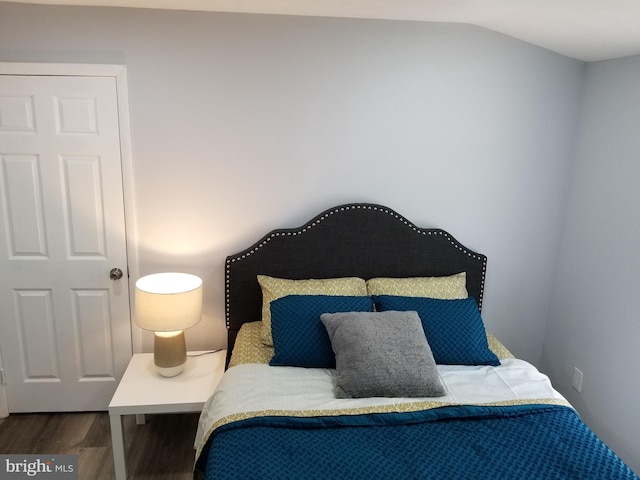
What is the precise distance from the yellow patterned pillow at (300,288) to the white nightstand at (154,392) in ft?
1.21

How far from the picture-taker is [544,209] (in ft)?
9.27

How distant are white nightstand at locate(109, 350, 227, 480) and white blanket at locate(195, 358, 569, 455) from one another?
18 cm

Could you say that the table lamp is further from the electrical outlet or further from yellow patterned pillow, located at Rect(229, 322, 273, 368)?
the electrical outlet

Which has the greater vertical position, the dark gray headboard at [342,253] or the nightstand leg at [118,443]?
the dark gray headboard at [342,253]

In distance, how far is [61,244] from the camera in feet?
8.41

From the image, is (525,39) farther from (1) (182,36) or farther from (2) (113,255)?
(2) (113,255)

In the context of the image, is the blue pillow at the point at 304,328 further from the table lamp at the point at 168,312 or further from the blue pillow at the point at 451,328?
the table lamp at the point at 168,312

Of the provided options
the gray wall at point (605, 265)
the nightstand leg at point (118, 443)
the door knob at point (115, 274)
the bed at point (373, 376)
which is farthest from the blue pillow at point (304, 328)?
the gray wall at point (605, 265)

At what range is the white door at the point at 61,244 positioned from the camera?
2.42m

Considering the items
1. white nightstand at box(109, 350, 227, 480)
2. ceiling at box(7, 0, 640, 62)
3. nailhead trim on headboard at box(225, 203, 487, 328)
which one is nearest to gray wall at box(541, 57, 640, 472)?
ceiling at box(7, 0, 640, 62)

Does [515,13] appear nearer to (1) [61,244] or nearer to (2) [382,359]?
(2) [382,359]

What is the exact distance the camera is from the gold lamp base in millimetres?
2342

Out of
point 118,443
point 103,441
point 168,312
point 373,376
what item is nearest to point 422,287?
point 373,376

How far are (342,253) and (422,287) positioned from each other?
477 millimetres
